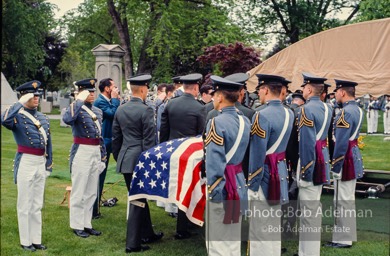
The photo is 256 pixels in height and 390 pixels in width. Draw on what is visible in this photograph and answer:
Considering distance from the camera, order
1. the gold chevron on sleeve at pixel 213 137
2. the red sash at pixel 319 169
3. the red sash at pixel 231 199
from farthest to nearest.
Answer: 1. the red sash at pixel 319 169
2. the red sash at pixel 231 199
3. the gold chevron on sleeve at pixel 213 137

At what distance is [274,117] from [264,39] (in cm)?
2397

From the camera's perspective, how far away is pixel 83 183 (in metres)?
7.25

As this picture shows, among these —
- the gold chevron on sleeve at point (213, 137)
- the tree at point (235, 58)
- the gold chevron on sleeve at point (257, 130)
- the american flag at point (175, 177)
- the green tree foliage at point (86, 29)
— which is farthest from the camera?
the green tree foliage at point (86, 29)

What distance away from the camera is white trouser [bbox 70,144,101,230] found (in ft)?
23.7

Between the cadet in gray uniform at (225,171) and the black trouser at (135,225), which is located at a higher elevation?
the cadet in gray uniform at (225,171)

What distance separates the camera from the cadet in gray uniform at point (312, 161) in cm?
603

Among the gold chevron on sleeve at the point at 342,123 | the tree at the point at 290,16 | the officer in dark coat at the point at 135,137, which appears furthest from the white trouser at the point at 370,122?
the officer in dark coat at the point at 135,137

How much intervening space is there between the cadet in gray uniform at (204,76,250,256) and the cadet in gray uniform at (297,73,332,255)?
129 centimetres

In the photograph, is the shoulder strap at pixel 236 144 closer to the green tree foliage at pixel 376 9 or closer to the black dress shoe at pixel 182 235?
the black dress shoe at pixel 182 235

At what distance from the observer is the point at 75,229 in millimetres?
7344

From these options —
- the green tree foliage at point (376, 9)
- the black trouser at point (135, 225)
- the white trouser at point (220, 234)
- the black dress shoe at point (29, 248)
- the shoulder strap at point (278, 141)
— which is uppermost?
the green tree foliage at point (376, 9)

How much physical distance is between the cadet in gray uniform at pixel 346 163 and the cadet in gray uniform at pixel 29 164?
3.67m

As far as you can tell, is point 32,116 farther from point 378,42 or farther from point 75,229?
point 378,42

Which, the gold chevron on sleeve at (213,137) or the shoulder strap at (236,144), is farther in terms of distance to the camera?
the shoulder strap at (236,144)
